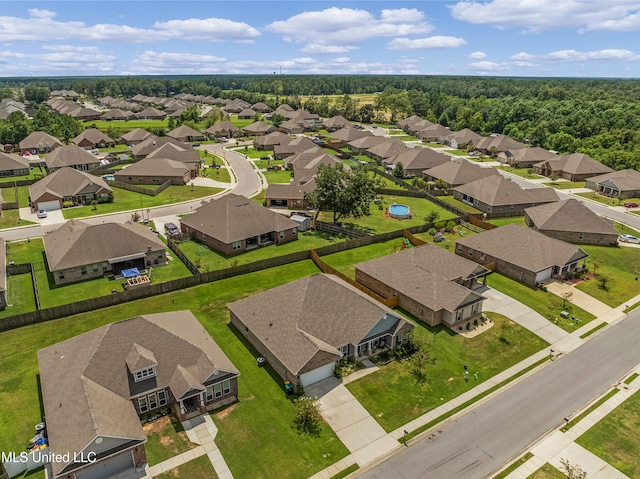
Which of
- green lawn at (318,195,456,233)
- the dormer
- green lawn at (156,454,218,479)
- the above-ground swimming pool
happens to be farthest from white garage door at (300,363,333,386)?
the above-ground swimming pool

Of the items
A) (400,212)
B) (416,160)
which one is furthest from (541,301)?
(416,160)

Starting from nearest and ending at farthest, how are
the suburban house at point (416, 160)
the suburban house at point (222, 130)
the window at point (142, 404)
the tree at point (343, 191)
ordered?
the window at point (142, 404), the tree at point (343, 191), the suburban house at point (416, 160), the suburban house at point (222, 130)

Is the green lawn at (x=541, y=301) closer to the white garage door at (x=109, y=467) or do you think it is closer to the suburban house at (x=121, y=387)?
the suburban house at (x=121, y=387)

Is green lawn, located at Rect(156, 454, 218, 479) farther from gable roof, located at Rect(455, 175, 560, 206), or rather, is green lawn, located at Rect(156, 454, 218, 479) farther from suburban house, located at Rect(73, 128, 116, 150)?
suburban house, located at Rect(73, 128, 116, 150)

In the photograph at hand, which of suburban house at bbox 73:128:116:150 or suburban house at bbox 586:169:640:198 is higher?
suburban house at bbox 73:128:116:150

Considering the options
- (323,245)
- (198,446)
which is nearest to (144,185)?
A: (323,245)

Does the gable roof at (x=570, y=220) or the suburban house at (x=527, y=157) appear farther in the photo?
the suburban house at (x=527, y=157)

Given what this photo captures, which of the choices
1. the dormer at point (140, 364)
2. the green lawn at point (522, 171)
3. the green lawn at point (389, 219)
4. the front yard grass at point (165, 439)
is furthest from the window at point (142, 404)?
the green lawn at point (522, 171)

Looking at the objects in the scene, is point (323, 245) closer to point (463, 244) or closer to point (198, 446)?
point (463, 244)
